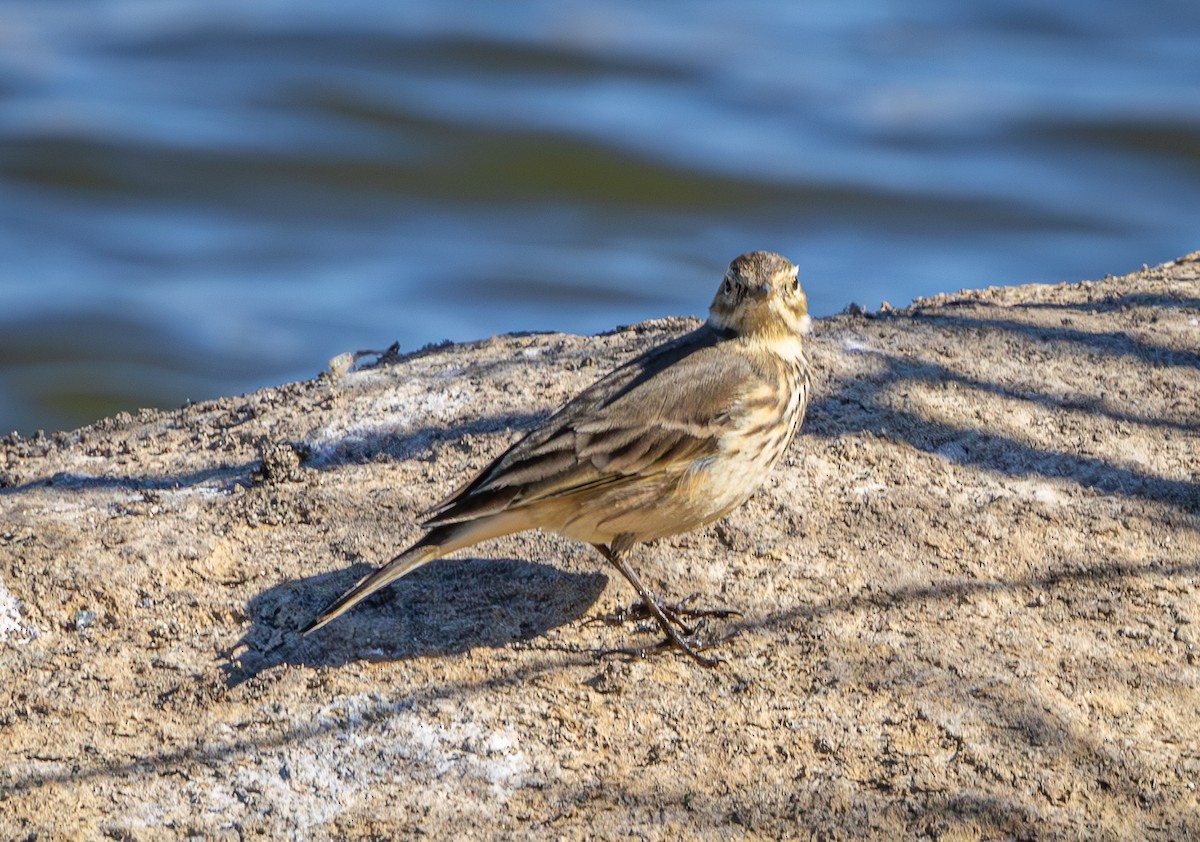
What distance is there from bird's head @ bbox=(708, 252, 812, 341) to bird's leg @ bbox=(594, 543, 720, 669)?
36.0 inches

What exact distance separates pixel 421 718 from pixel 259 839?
0.61 meters

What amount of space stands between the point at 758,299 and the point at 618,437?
0.77 metres

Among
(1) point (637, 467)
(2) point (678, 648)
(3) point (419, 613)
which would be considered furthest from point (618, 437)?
(3) point (419, 613)

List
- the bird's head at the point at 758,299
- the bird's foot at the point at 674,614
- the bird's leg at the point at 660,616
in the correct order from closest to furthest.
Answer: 1. the bird's leg at the point at 660,616
2. the bird's foot at the point at 674,614
3. the bird's head at the point at 758,299

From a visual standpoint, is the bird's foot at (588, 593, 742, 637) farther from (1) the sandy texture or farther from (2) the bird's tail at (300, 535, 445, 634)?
(2) the bird's tail at (300, 535, 445, 634)

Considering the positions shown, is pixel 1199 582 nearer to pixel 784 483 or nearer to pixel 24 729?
pixel 784 483

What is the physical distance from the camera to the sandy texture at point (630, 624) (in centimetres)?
407

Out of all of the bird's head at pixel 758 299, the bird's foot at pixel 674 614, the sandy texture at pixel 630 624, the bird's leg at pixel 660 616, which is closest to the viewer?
the sandy texture at pixel 630 624

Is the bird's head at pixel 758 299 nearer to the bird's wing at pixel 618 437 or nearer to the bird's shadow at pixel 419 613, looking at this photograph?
the bird's wing at pixel 618 437

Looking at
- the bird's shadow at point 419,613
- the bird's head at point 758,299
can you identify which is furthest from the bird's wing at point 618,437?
the bird's shadow at point 419,613

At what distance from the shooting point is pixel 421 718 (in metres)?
4.37

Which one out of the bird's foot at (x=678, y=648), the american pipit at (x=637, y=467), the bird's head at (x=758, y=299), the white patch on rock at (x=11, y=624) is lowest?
the bird's foot at (x=678, y=648)

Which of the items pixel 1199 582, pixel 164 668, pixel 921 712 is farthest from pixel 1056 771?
pixel 164 668

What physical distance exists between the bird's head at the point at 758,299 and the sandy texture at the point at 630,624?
58 centimetres
